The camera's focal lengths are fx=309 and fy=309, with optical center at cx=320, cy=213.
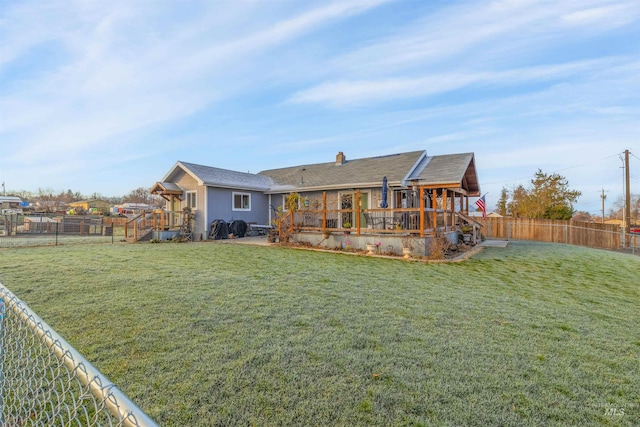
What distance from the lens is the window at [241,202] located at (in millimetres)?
16672

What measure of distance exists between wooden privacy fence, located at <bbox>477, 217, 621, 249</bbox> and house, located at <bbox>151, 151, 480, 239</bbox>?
155 inches

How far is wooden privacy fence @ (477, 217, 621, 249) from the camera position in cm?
1788

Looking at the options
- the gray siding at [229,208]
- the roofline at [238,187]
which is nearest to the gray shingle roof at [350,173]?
the roofline at [238,187]

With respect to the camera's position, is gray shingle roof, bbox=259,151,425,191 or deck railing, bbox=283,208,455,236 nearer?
deck railing, bbox=283,208,455,236

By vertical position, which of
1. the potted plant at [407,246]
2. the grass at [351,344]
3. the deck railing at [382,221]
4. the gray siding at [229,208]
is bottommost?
the grass at [351,344]

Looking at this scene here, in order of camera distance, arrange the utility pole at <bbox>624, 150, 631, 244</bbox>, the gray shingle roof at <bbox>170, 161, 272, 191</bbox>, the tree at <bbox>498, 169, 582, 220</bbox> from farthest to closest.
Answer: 1. the tree at <bbox>498, 169, 582, 220</bbox>
2. the utility pole at <bbox>624, 150, 631, 244</bbox>
3. the gray shingle roof at <bbox>170, 161, 272, 191</bbox>

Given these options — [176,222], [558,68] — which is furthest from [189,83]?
[558,68]

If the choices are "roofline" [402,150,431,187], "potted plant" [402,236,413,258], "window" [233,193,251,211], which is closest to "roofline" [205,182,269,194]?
"window" [233,193,251,211]

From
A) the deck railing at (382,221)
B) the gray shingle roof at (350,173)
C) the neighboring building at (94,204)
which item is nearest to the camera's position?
the deck railing at (382,221)

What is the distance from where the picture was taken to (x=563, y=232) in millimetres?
18031

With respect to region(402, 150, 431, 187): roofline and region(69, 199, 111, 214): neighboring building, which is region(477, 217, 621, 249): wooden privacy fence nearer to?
region(402, 150, 431, 187): roofline

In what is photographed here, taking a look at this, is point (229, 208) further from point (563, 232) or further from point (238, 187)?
point (563, 232)

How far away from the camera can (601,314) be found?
444cm

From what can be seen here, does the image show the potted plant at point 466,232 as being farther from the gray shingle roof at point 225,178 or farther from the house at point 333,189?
the gray shingle roof at point 225,178
